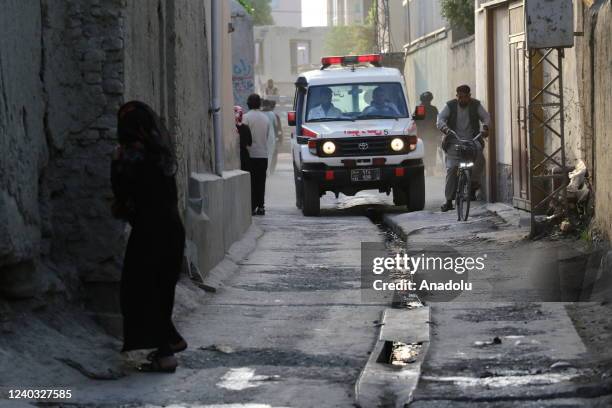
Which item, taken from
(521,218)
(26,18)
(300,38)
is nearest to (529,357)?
(26,18)

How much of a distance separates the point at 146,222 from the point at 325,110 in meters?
11.8

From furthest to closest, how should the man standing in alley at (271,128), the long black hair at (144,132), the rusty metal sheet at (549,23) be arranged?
1. the man standing in alley at (271,128)
2. the rusty metal sheet at (549,23)
3. the long black hair at (144,132)

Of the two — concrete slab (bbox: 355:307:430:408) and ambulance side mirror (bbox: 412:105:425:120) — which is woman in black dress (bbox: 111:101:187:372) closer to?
concrete slab (bbox: 355:307:430:408)

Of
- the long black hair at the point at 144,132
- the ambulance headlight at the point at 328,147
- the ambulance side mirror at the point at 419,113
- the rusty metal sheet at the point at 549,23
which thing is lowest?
the ambulance headlight at the point at 328,147

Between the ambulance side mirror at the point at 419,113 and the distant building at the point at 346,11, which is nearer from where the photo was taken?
the ambulance side mirror at the point at 419,113

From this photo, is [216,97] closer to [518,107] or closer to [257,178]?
[518,107]

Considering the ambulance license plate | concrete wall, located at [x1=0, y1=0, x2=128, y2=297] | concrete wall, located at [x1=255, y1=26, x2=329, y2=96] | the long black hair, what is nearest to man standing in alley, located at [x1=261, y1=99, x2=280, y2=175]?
the ambulance license plate

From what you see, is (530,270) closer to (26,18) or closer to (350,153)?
(26,18)

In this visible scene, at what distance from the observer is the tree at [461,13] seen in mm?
26438

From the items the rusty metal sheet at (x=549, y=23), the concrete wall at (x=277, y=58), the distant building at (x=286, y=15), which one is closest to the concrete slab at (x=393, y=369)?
the rusty metal sheet at (x=549, y=23)

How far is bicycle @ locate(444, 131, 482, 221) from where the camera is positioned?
15.4 m

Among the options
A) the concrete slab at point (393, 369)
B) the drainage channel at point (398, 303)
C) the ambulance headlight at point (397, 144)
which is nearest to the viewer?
the concrete slab at point (393, 369)

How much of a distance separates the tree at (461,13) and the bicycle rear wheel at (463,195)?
11283mm

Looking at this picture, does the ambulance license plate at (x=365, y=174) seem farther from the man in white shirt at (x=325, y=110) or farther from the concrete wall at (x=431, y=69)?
the concrete wall at (x=431, y=69)
